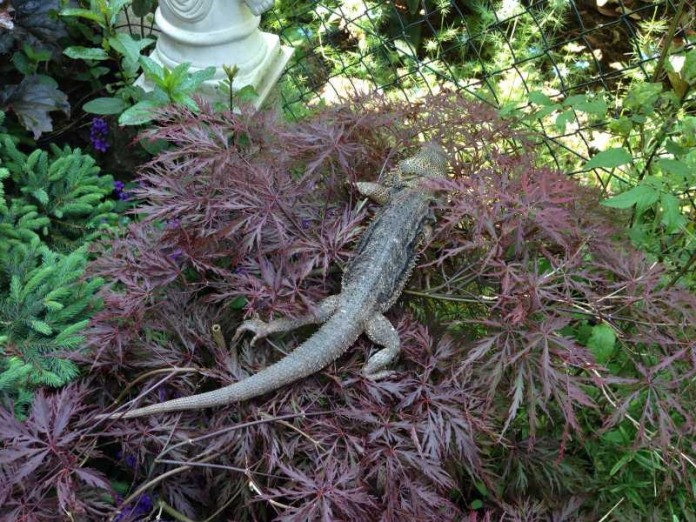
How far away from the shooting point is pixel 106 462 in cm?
256

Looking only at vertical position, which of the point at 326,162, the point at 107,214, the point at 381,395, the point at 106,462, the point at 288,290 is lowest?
the point at 106,462

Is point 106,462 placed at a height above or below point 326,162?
below

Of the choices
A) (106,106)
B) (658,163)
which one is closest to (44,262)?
(106,106)

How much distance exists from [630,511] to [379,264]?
53.8 inches

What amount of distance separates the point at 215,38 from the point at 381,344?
2.19 metres

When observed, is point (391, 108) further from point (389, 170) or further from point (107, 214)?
point (107, 214)

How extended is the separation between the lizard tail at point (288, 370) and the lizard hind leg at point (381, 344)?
63 millimetres

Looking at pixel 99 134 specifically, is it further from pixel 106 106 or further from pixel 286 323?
pixel 286 323

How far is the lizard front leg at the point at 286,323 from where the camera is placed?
94.9 inches

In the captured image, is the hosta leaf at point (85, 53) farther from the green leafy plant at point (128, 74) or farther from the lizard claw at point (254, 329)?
the lizard claw at point (254, 329)

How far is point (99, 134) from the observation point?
3729 mm

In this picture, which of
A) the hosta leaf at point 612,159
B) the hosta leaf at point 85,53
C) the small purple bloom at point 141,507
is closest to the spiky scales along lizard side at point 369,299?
the small purple bloom at point 141,507

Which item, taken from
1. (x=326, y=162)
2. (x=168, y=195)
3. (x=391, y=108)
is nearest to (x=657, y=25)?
(x=391, y=108)

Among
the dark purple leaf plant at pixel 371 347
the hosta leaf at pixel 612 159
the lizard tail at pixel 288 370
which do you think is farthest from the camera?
the hosta leaf at pixel 612 159
